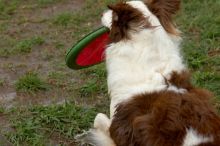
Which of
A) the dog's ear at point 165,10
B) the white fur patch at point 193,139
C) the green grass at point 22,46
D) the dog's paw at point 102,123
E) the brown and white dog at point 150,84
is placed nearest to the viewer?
the white fur patch at point 193,139

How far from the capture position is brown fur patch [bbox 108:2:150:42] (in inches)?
161

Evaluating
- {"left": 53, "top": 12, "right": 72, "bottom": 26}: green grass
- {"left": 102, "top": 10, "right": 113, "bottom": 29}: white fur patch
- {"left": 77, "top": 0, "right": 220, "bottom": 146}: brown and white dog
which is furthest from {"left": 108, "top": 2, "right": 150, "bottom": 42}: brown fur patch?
{"left": 53, "top": 12, "right": 72, "bottom": 26}: green grass

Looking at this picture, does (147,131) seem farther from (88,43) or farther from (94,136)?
(88,43)

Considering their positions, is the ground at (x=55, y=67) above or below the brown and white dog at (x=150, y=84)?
below

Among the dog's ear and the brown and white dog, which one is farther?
the dog's ear

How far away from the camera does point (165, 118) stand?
3785 millimetres

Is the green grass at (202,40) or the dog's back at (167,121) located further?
the green grass at (202,40)

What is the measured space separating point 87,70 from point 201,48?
1596 mm

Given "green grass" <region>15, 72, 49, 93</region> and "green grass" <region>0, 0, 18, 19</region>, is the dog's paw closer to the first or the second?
"green grass" <region>15, 72, 49, 93</region>

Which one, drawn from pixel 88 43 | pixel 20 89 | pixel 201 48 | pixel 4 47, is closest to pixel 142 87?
pixel 88 43

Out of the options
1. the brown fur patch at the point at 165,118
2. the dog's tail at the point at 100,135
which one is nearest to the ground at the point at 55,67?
the dog's tail at the point at 100,135

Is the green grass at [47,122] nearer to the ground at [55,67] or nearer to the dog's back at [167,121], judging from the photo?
the ground at [55,67]

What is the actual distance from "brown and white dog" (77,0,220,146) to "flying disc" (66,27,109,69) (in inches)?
15.4

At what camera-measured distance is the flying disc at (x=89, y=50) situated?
480cm
